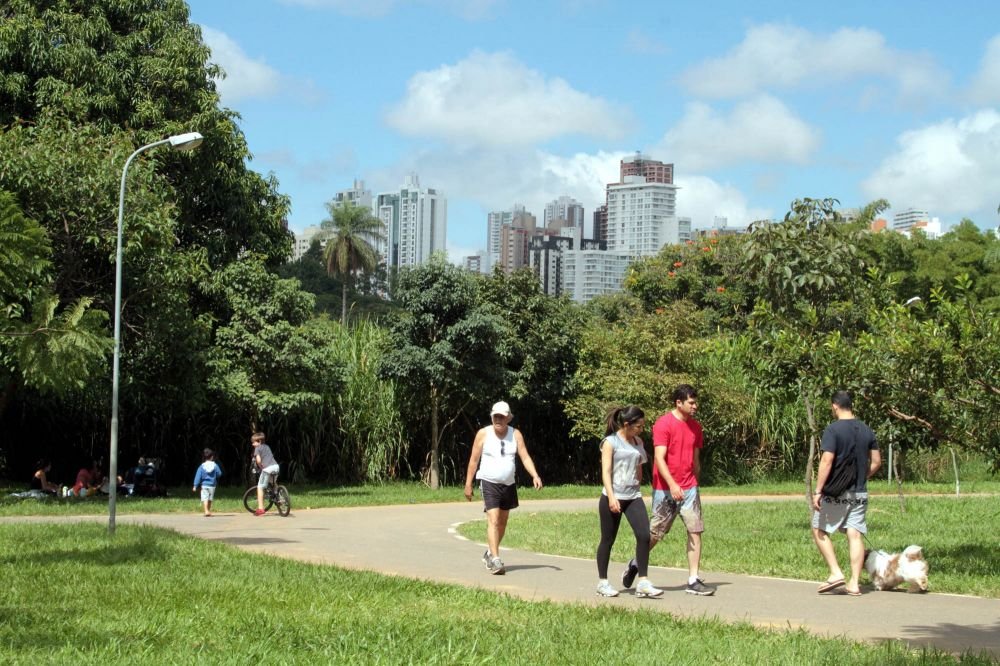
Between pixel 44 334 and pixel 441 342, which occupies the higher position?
pixel 441 342

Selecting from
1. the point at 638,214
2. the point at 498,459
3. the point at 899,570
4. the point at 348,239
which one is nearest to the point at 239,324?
the point at 498,459

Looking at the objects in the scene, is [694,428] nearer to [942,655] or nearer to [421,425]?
[942,655]

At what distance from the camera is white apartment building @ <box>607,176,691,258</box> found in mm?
183250

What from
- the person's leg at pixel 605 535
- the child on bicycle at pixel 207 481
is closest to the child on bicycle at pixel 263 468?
the child on bicycle at pixel 207 481

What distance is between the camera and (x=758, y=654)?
7512 millimetres

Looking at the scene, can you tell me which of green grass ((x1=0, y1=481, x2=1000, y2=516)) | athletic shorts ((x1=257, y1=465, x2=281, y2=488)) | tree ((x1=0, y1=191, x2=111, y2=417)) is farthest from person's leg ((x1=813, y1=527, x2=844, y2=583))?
green grass ((x1=0, y1=481, x2=1000, y2=516))

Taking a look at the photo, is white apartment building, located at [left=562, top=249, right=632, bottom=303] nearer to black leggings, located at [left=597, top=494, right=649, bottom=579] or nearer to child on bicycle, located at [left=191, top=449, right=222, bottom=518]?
child on bicycle, located at [left=191, top=449, right=222, bottom=518]

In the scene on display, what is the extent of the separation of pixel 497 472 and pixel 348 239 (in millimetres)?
68328

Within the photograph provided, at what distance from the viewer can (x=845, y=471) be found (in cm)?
1099

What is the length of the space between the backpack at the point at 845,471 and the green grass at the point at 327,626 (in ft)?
8.79

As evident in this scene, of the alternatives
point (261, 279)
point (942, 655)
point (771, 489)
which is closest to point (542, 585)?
point (942, 655)

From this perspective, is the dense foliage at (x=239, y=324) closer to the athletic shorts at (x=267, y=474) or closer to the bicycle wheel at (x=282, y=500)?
the athletic shorts at (x=267, y=474)

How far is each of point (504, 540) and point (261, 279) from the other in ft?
47.6

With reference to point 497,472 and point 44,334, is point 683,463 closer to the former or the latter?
point 497,472
